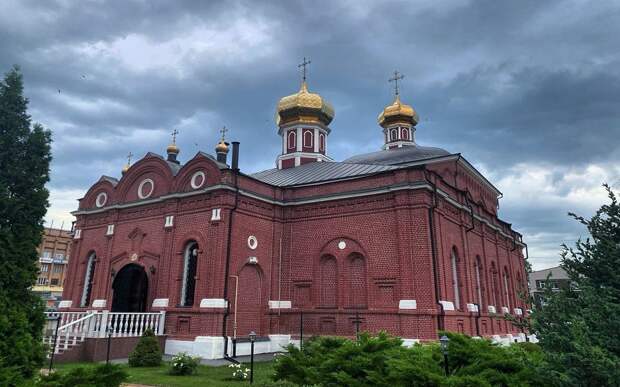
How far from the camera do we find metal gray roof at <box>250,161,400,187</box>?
61.4 feet

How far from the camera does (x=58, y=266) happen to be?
55.0 m

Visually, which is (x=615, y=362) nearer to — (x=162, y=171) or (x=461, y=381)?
(x=461, y=381)

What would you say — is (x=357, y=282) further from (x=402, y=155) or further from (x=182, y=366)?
(x=402, y=155)

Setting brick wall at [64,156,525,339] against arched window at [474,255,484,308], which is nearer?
brick wall at [64,156,525,339]

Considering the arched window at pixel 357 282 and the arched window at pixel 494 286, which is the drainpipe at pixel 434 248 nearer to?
the arched window at pixel 357 282

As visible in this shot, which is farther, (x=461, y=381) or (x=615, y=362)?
(x=461, y=381)

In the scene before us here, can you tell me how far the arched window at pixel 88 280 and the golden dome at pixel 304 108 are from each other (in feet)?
39.9

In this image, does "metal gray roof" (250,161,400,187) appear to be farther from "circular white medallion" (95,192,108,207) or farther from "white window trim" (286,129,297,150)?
"circular white medallion" (95,192,108,207)

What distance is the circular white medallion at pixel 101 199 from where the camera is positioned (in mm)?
20719

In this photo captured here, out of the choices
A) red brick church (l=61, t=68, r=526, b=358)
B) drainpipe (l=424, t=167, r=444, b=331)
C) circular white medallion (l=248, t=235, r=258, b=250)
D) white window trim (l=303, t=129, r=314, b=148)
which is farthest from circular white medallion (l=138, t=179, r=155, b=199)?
drainpipe (l=424, t=167, r=444, b=331)

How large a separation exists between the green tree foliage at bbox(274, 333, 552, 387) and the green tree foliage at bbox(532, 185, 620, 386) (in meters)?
0.53

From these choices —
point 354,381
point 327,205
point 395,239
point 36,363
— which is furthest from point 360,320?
point 36,363

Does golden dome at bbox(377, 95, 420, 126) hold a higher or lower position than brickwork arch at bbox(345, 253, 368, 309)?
higher

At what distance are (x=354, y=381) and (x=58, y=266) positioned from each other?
5739cm
